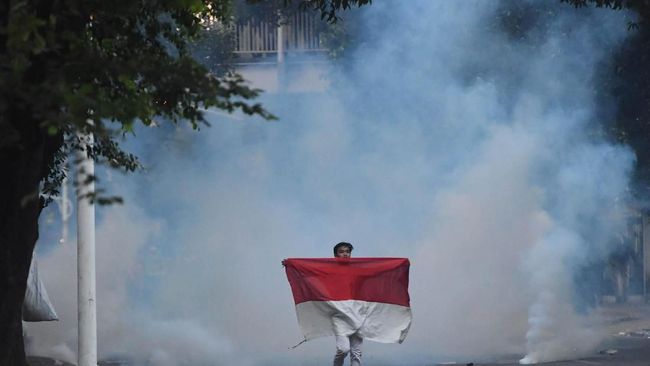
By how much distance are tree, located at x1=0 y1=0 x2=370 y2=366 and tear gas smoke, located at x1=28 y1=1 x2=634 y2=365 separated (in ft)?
25.3

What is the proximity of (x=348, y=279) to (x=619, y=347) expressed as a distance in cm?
585

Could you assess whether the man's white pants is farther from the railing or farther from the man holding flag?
the railing

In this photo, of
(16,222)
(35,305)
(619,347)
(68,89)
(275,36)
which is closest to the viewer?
(68,89)

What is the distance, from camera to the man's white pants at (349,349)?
12.1 meters

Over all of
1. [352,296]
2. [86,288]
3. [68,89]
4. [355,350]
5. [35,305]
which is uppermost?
[68,89]

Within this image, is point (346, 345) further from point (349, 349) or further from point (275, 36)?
point (275, 36)

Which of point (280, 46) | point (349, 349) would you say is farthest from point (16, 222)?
point (280, 46)

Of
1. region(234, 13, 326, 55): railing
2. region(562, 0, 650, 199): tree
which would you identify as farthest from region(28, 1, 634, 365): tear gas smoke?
region(234, 13, 326, 55): railing

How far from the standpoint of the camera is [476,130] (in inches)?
771

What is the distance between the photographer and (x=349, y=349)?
12164 millimetres

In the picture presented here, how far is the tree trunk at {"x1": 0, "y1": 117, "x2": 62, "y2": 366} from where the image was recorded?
25.5 ft

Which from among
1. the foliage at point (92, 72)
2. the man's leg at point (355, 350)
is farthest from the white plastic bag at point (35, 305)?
the foliage at point (92, 72)

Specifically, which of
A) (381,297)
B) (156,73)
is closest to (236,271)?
(381,297)

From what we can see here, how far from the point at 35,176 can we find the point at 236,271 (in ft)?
37.3
